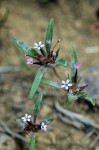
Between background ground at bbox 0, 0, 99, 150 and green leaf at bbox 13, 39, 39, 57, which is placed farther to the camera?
background ground at bbox 0, 0, 99, 150

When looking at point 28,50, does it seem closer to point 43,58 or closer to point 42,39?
point 43,58

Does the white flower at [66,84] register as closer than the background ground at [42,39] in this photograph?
Yes

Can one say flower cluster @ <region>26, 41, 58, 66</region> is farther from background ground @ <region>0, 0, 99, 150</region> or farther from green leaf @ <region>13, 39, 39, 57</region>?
background ground @ <region>0, 0, 99, 150</region>

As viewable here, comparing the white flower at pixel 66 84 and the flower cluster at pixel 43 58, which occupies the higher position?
the flower cluster at pixel 43 58

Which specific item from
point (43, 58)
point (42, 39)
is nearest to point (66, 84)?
point (43, 58)

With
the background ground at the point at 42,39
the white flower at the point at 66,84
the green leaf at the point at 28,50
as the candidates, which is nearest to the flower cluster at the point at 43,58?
the green leaf at the point at 28,50

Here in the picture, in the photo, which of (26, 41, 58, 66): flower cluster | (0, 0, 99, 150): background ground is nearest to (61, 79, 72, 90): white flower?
(26, 41, 58, 66): flower cluster

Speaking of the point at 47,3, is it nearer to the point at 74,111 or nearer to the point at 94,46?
the point at 94,46

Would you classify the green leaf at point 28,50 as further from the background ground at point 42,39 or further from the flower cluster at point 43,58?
the background ground at point 42,39
